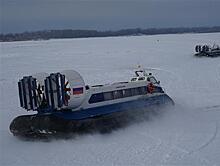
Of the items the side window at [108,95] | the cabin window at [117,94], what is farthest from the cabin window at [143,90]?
the side window at [108,95]

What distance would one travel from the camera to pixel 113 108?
35.6 feet

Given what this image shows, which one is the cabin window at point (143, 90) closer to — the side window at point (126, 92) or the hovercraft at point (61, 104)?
the side window at point (126, 92)

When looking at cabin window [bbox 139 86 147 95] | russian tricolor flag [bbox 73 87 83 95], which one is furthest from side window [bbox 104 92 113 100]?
cabin window [bbox 139 86 147 95]

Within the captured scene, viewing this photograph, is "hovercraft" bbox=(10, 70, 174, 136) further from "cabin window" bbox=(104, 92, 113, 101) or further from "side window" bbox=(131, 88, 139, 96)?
"side window" bbox=(131, 88, 139, 96)

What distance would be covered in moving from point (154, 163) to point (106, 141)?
1966 millimetres

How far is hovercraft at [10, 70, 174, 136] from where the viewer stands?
9.42m

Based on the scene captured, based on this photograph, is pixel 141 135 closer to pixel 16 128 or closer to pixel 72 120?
pixel 72 120

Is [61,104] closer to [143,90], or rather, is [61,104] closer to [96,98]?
[96,98]

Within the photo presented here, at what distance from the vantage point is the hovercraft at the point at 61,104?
9.42m

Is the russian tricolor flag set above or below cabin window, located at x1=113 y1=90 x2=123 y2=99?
above

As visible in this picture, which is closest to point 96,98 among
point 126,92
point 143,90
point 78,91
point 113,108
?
point 113,108

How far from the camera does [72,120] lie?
9.77 metres

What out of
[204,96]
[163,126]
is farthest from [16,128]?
[204,96]

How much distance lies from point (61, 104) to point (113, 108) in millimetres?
1983
